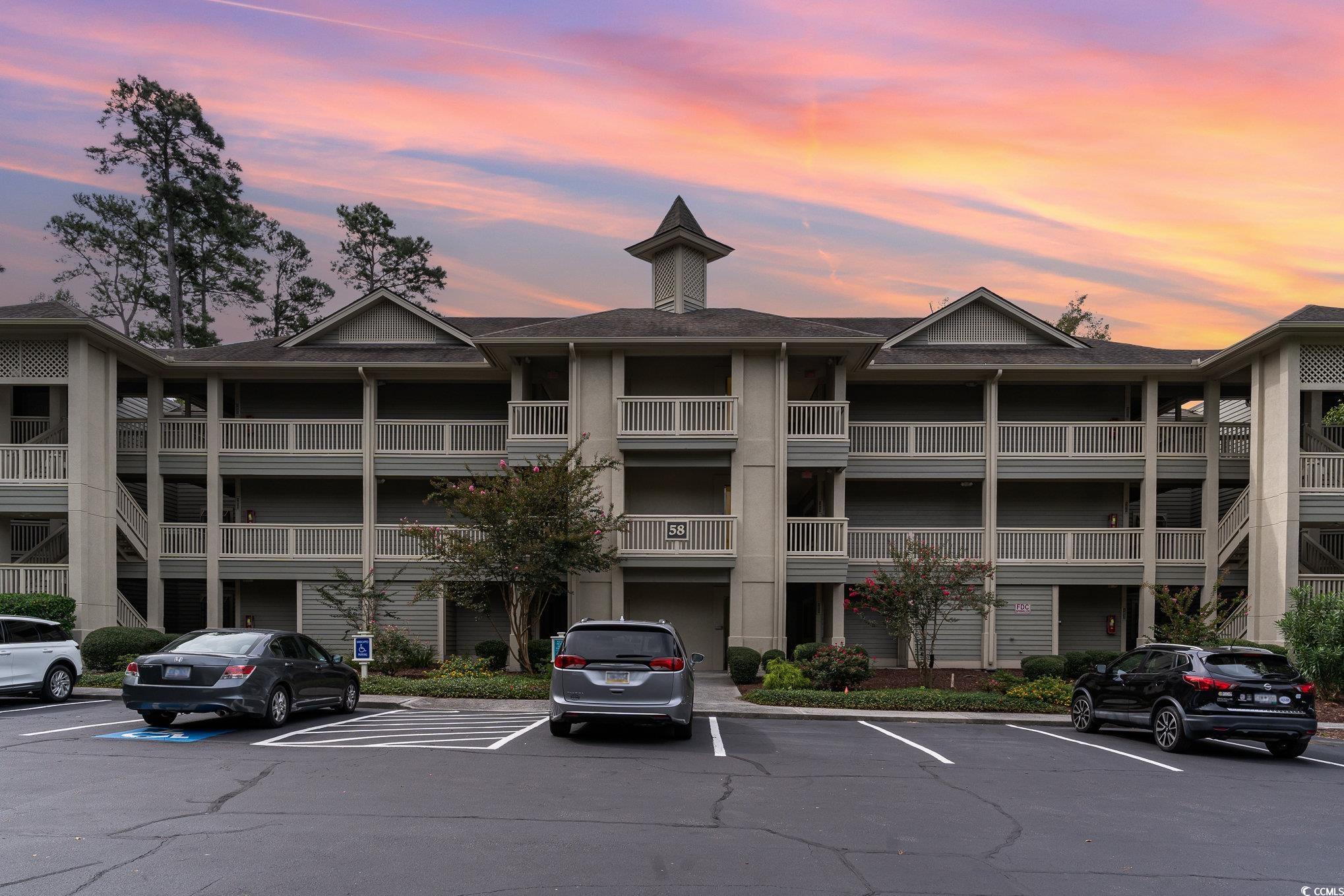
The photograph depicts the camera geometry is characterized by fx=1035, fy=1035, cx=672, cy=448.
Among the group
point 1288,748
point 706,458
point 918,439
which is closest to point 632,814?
point 1288,748

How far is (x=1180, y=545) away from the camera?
2673cm

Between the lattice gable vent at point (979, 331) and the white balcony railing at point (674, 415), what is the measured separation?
6796 mm

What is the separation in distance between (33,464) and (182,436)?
427 cm

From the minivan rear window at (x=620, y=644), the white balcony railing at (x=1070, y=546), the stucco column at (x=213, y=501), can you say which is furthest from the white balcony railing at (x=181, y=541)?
the white balcony railing at (x=1070, y=546)

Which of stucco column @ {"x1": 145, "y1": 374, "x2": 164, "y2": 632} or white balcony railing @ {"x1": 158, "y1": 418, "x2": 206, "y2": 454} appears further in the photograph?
white balcony railing @ {"x1": 158, "y1": 418, "x2": 206, "y2": 454}

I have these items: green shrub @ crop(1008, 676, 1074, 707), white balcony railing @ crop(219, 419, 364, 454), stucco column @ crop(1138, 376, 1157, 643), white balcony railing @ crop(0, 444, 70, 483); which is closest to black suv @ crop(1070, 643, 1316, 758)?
green shrub @ crop(1008, 676, 1074, 707)

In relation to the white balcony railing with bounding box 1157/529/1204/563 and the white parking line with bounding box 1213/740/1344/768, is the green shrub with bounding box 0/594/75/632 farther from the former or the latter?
the white balcony railing with bounding box 1157/529/1204/563

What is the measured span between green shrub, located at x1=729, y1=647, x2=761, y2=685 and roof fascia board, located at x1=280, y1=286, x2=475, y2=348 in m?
11.4

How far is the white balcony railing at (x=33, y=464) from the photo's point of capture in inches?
918

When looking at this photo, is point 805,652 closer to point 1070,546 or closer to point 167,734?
point 1070,546

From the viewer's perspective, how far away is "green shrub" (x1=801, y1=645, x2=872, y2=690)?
2103cm

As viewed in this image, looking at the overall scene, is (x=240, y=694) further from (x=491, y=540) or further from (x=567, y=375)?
(x=567, y=375)

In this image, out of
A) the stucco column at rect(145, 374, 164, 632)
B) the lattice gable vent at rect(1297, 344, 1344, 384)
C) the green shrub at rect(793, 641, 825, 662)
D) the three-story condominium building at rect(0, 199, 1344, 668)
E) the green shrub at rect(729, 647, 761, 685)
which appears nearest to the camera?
the green shrub at rect(793, 641, 825, 662)

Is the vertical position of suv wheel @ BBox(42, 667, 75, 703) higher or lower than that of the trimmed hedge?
higher
